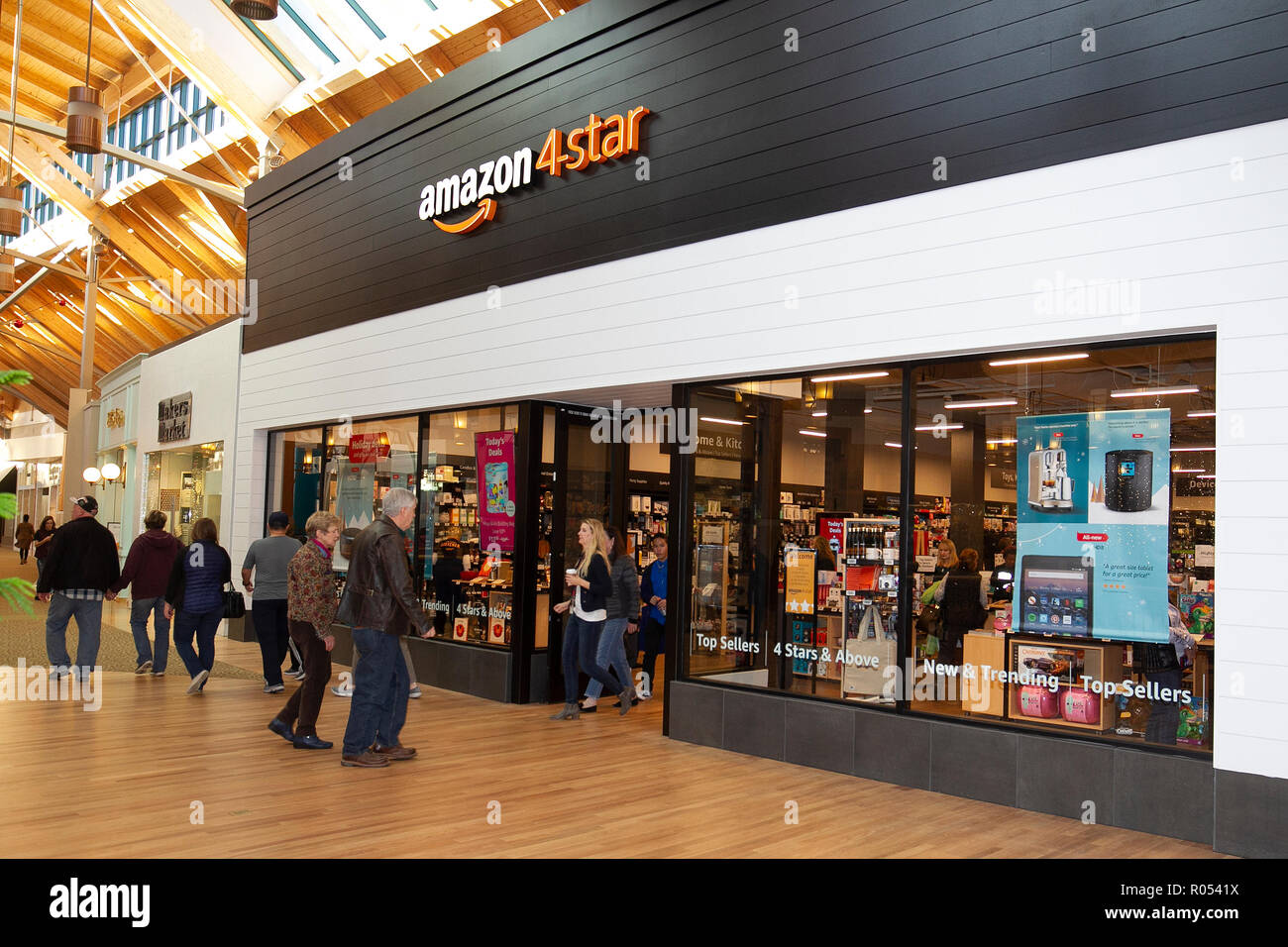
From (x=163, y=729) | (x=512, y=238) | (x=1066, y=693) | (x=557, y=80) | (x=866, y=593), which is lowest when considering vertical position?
(x=163, y=729)

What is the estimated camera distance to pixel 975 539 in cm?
605

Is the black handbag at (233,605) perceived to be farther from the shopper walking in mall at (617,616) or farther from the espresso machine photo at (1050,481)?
the espresso machine photo at (1050,481)

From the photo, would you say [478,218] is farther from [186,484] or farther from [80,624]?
[186,484]

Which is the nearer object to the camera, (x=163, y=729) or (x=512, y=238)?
(x=163, y=729)

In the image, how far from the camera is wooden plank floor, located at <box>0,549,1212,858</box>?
4.65 meters

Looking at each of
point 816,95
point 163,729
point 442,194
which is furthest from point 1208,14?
point 163,729

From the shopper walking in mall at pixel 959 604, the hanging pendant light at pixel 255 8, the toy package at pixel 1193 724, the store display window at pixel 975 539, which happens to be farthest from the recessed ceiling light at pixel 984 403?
the hanging pendant light at pixel 255 8

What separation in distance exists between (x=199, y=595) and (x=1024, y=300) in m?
7.25

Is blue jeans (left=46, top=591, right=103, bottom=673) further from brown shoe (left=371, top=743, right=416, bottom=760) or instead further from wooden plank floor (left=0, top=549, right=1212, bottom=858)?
brown shoe (left=371, top=743, right=416, bottom=760)

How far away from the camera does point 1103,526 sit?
5.46 m

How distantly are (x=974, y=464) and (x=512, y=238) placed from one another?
4.88m

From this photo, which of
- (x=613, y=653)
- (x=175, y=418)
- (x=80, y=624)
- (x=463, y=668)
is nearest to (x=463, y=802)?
(x=613, y=653)
